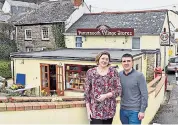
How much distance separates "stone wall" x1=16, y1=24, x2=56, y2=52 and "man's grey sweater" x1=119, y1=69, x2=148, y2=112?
80.0 ft

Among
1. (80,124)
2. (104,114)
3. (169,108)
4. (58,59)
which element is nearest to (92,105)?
(104,114)

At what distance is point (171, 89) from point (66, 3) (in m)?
17.8

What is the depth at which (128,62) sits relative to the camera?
454cm

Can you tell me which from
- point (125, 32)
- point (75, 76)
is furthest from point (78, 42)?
point (75, 76)

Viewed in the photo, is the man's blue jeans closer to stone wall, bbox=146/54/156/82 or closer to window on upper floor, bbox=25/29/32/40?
stone wall, bbox=146/54/156/82

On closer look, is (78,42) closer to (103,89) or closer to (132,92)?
(132,92)

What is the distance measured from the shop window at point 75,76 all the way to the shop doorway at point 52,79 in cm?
44

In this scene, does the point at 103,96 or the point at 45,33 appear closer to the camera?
the point at 103,96

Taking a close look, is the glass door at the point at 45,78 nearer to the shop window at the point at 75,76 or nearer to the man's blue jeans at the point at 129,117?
the shop window at the point at 75,76

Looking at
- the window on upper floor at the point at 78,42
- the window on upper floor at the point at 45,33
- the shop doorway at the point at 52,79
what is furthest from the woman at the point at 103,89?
the window on upper floor at the point at 45,33

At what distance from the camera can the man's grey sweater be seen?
450cm

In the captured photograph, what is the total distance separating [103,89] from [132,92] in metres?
0.62

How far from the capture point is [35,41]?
98.3 ft

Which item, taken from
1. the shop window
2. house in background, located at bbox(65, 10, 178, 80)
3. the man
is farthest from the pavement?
house in background, located at bbox(65, 10, 178, 80)
